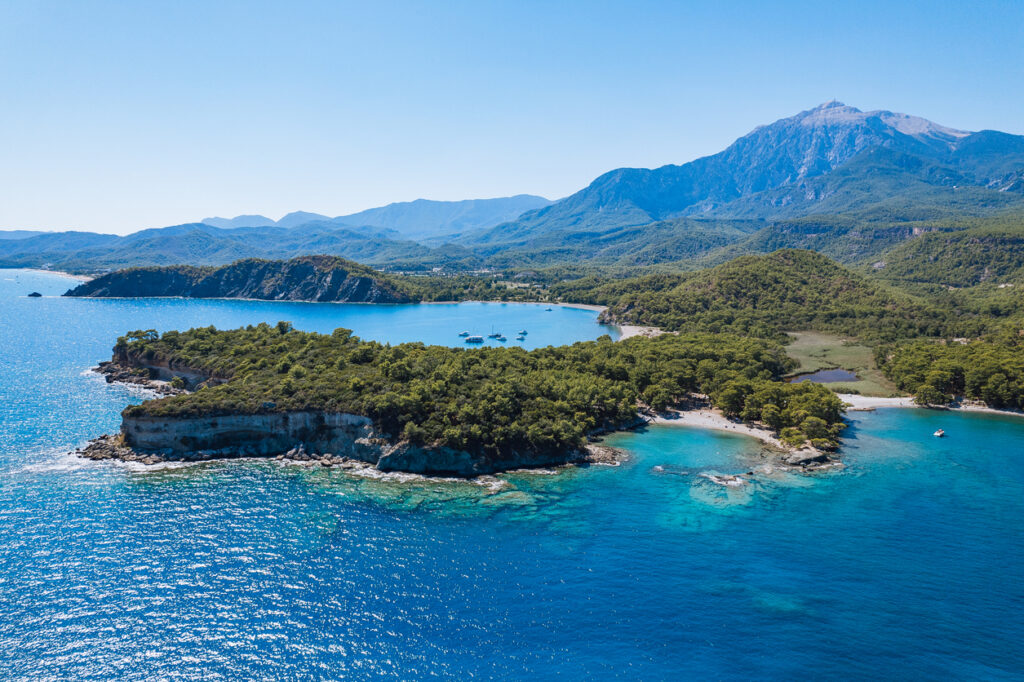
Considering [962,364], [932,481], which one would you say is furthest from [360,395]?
[962,364]

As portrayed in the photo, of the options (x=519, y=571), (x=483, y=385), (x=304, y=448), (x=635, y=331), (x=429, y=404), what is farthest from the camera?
(x=635, y=331)

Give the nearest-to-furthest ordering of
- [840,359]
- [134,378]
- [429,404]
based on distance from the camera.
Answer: [429,404] < [134,378] < [840,359]

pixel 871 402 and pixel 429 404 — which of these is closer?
pixel 429 404

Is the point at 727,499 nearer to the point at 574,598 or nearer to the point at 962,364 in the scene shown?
the point at 574,598

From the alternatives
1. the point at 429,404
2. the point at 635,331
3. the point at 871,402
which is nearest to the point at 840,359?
the point at 871,402

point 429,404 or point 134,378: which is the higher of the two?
point 429,404

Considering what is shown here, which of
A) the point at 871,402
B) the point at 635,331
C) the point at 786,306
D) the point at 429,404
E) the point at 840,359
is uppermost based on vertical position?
the point at 786,306

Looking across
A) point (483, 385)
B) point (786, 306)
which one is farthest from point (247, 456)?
point (786, 306)

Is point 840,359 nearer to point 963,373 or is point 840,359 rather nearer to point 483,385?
point 963,373
